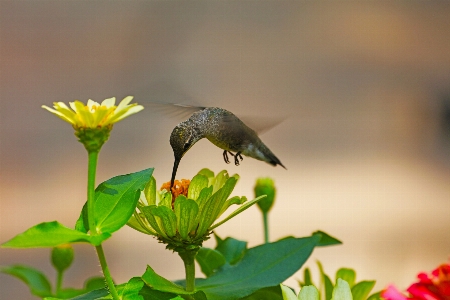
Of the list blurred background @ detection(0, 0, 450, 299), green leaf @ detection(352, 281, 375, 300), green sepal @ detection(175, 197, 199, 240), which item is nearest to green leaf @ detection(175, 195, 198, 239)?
green sepal @ detection(175, 197, 199, 240)

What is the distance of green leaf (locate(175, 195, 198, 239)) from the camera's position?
0.96 ft

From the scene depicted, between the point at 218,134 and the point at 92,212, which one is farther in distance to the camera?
the point at 218,134

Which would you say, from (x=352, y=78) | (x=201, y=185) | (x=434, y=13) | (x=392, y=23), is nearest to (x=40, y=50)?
(x=352, y=78)

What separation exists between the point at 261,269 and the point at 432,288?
0.30 ft

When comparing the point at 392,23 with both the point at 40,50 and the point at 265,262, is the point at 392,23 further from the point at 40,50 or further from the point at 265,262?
the point at 265,262

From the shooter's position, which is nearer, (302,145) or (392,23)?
(302,145)

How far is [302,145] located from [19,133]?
2.39 feet

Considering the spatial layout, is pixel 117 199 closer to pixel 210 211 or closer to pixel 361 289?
pixel 210 211

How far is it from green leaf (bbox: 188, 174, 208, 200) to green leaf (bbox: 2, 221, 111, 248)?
0.07 metres

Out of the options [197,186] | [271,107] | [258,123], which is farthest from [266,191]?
[271,107]

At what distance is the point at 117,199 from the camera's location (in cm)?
29

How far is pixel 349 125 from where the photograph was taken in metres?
1.71

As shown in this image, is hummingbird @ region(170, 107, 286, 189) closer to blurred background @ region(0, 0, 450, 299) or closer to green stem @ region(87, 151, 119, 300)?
green stem @ region(87, 151, 119, 300)

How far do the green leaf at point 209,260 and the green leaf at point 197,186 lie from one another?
61mm
